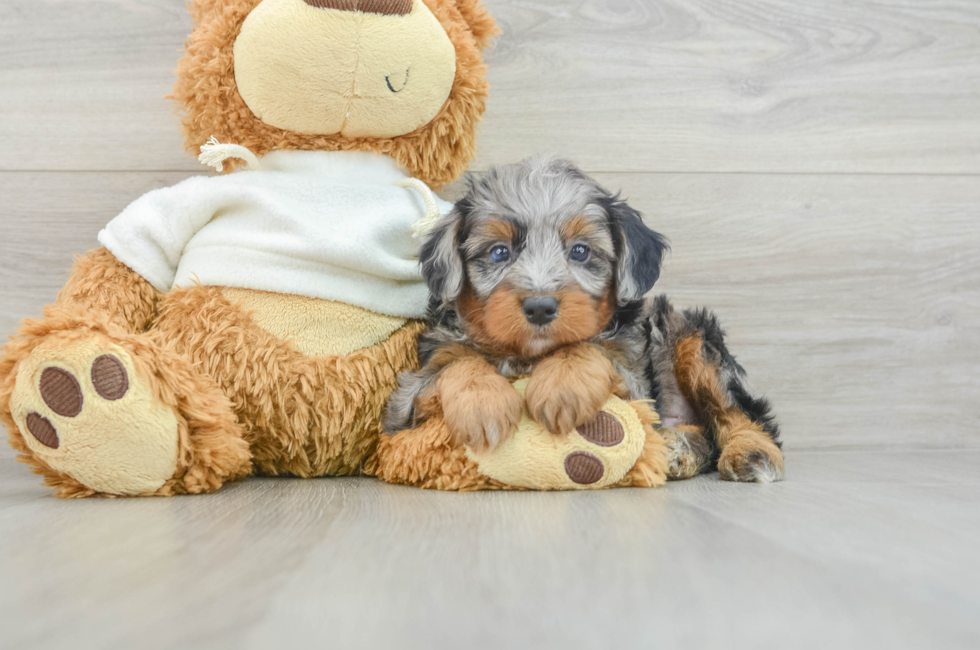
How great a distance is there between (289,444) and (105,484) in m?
0.42

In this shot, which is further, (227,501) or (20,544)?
(227,501)

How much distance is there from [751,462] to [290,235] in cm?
125

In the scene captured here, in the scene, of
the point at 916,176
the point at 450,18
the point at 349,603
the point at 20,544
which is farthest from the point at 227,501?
the point at 916,176

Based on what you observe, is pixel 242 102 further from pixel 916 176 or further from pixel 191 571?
pixel 916 176

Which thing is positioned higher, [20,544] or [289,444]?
[20,544]

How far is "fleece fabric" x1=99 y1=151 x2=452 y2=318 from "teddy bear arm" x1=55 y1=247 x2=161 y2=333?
29mm

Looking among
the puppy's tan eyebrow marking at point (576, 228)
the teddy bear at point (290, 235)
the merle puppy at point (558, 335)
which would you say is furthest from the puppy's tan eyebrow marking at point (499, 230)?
the teddy bear at point (290, 235)

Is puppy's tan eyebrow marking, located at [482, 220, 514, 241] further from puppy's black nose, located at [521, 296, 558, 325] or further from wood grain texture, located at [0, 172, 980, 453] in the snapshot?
wood grain texture, located at [0, 172, 980, 453]

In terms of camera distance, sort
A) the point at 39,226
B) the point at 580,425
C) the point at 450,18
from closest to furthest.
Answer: the point at 580,425, the point at 450,18, the point at 39,226

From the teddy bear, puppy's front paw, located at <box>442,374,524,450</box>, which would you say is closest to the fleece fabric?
the teddy bear

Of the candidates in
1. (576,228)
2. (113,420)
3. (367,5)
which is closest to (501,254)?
(576,228)

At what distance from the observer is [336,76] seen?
1816mm

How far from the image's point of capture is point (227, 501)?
1.54 meters

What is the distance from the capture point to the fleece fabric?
184 cm
